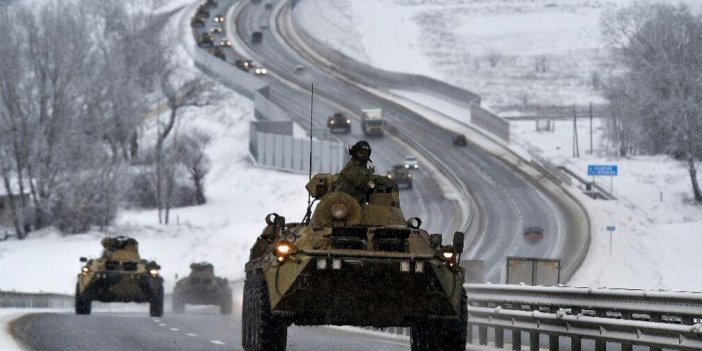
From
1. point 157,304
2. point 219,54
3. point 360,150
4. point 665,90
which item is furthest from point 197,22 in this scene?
point 360,150

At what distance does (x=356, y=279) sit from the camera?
17500 mm

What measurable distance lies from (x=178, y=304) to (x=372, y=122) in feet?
192

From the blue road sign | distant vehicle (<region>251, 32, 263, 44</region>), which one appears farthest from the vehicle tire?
distant vehicle (<region>251, 32, 263, 44</region>)

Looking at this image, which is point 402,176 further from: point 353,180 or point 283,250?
point 283,250

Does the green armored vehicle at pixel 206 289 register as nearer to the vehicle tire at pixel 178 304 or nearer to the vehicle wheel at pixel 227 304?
the vehicle wheel at pixel 227 304

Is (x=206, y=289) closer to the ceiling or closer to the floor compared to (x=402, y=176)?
closer to the floor

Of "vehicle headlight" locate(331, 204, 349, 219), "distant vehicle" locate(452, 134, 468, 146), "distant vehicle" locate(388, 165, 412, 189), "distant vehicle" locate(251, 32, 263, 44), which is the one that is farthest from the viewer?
"distant vehicle" locate(251, 32, 263, 44)

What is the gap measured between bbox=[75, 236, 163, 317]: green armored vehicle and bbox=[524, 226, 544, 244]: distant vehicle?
43.9 metres

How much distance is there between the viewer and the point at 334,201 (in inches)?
733

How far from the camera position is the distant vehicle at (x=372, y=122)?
4092 inches

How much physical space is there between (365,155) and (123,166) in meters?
72.5

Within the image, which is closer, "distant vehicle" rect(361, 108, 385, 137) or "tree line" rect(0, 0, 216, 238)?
"tree line" rect(0, 0, 216, 238)

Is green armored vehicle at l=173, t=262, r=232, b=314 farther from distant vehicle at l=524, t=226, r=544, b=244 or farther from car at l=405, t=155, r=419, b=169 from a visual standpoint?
car at l=405, t=155, r=419, b=169

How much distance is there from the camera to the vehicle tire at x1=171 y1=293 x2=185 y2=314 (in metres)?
46.3
